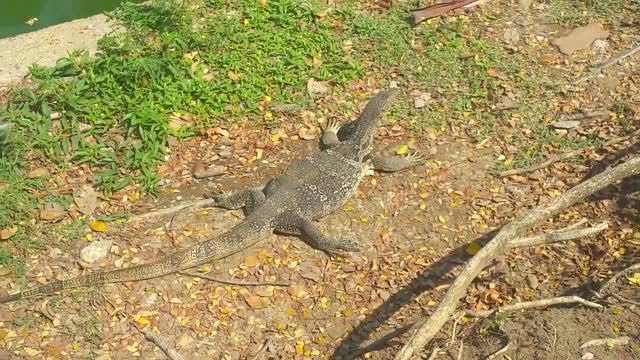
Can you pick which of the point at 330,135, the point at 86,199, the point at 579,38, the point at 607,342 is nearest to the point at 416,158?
the point at 330,135

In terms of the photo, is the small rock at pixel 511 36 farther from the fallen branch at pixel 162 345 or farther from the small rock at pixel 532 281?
the fallen branch at pixel 162 345

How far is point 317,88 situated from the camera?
700 centimetres

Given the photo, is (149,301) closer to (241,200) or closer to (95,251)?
(95,251)

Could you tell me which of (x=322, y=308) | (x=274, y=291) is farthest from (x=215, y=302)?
(x=322, y=308)

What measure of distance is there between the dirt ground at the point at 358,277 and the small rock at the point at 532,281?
0.7 inches

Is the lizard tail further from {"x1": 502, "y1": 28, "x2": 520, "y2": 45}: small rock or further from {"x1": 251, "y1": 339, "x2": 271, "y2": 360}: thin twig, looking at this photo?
{"x1": 502, "y1": 28, "x2": 520, "y2": 45}: small rock

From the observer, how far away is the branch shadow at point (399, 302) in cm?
485

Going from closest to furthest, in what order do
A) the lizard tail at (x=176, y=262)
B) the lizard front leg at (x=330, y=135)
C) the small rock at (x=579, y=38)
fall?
1. the lizard tail at (x=176, y=262)
2. the lizard front leg at (x=330, y=135)
3. the small rock at (x=579, y=38)

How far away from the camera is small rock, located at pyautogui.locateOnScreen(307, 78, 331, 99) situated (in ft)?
22.8

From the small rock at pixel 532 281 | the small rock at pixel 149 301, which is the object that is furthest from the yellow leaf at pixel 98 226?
the small rock at pixel 532 281

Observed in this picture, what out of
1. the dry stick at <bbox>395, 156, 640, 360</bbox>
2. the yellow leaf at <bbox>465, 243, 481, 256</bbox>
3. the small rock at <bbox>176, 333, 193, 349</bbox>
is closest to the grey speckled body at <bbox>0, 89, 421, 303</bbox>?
the small rock at <bbox>176, 333, 193, 349</bbox>

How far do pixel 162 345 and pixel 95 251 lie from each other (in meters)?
1.11

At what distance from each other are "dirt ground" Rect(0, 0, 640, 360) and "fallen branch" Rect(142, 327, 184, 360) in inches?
2.2

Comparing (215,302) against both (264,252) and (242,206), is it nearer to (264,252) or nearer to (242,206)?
(264,252)
